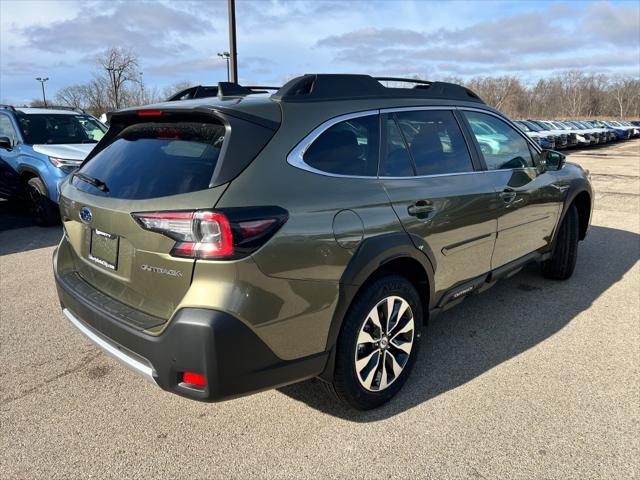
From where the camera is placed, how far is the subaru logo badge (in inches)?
103

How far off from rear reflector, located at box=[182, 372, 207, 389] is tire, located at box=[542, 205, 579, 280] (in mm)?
3943

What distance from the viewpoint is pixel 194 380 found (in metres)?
2.19

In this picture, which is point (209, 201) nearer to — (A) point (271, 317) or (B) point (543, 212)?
(A) point (271, 317)

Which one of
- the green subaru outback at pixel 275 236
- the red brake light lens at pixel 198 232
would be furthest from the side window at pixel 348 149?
the red brake light lens at pixel 198 232

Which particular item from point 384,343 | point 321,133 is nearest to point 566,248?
point 384,343

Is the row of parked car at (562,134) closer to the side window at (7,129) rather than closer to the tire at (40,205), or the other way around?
the tire at (40,205)

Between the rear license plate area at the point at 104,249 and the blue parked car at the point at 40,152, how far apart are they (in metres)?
4.87

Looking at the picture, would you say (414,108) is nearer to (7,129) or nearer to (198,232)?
(198,232)

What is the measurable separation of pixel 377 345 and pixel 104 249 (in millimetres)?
1563

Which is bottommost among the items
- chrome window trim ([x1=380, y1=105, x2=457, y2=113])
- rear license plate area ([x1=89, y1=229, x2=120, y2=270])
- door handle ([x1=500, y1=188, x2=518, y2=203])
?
rear license plate area ([x1=89, y1=229, x2=120, y2=270])

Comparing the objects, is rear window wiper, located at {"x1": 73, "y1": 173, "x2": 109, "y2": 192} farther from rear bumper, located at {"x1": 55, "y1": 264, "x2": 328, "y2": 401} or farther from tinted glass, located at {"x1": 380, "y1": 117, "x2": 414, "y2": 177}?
tinted glass, located at {"x1": 380, "y1": 117, "x2": 414, "y2": 177}

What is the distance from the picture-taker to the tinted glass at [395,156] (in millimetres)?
2860

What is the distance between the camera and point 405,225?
2811mm

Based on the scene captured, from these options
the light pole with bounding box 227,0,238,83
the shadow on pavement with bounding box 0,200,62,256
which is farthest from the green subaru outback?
the light pole with bounding box 227,0,238,83
